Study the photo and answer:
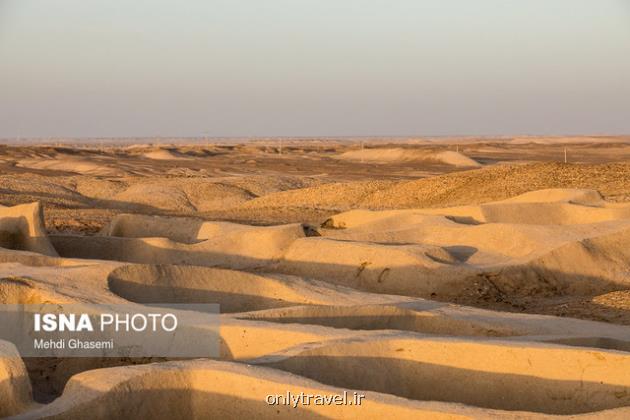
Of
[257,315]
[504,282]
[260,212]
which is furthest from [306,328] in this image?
[260,212]

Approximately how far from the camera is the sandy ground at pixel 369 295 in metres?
4.19

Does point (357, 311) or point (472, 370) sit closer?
point (472, 370)

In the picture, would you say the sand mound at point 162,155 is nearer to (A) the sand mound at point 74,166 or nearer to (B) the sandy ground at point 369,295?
(A) the sand mound at point 74,166

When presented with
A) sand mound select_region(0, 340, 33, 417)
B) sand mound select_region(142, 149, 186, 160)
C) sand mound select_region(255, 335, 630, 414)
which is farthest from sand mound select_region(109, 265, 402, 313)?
sand mound select_region(142, 149, 186, 160)

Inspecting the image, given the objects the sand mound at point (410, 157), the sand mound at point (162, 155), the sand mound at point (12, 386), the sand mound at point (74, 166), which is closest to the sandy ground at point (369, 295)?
the sand mound at point (12, 386)

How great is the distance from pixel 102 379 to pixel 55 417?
301 mm

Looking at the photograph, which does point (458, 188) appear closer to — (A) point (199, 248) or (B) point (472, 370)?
(A) point (199, 248)

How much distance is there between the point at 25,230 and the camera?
9.20 m

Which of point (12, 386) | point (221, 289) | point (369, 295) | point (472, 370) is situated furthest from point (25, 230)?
point (472, 370)

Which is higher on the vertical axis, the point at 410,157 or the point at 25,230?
the point at 25,230

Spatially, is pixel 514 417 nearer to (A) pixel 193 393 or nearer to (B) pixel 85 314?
(A) pixel 193 393

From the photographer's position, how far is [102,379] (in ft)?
13.6

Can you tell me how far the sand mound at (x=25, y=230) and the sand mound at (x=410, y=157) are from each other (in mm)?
27752

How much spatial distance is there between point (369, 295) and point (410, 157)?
36.2m
